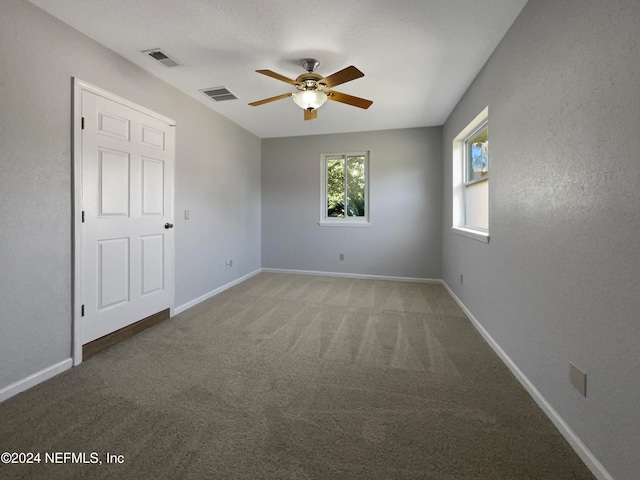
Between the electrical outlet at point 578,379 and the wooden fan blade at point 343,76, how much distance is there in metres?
2.20

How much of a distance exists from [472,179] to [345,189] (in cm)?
221

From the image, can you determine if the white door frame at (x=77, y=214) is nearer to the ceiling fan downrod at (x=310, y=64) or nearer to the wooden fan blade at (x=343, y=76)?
the ceiling fan downrod at (x=310, y=64)

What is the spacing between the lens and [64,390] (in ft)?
6.20

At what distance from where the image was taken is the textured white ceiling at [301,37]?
77.4 inches

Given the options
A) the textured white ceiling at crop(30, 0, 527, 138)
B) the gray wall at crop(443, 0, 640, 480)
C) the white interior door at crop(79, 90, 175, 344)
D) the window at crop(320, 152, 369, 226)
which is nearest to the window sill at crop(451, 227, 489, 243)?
the gray wall at crop(443, 0, 640, 480)

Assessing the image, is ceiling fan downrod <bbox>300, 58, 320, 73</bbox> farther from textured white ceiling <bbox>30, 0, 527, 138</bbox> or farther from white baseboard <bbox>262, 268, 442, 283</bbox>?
white baseboard <bbox>262, 268, 442, 283</bbox>

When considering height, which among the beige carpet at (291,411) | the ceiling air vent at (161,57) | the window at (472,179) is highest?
the ceiling air vent at (161,57)

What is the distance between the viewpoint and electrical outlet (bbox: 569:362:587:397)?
135 centimetres

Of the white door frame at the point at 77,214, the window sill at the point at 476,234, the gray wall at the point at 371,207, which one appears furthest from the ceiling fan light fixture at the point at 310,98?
the gray wall at the point at 371,207

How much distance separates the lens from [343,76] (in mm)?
2320

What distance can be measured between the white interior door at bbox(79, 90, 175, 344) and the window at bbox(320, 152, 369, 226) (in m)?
2.78

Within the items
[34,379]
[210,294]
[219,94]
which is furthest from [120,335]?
[219,94]

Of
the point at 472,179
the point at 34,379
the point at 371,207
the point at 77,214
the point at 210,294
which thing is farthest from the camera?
the point at 371,207

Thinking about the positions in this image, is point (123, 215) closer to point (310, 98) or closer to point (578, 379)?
point (310, 98)
